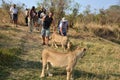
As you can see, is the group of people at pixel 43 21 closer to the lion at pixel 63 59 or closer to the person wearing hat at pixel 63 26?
the person wearing hat at pixel 63 26

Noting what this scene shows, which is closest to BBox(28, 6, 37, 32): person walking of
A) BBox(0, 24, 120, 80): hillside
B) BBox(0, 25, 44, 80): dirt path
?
BBox(0, 25, 44, 80): dirt path

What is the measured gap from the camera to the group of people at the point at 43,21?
62.1ft

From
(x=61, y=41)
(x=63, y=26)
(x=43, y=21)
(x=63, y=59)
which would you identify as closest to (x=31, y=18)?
(x=63, y=26)

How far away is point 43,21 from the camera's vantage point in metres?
18.8

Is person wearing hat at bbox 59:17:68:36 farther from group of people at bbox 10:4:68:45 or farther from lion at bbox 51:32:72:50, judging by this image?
lion at bbox 51:32:72:50

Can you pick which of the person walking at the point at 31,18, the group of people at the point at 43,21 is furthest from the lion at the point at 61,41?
the person walking at the point at 31,18

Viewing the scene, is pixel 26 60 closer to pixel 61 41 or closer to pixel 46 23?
pixel 46 23

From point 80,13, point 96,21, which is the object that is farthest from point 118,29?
point 80,13

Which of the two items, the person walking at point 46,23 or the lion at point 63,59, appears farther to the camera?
the person walking at point 46,23

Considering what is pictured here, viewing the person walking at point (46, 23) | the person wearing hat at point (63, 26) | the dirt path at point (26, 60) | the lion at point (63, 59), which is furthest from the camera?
the person wearing hat at point (63, 26)

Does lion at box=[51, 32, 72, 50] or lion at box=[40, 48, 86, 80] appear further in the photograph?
lion at box=[51, 32, 72, 50]

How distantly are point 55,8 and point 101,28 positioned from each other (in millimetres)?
5069

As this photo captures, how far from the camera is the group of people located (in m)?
18.9

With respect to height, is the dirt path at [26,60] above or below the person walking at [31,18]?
below
